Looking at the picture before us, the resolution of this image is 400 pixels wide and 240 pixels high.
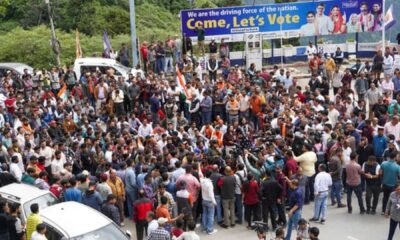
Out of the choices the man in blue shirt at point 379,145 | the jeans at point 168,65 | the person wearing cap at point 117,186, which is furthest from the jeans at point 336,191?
the jeans at point 168,65

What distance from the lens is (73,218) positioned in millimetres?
11055

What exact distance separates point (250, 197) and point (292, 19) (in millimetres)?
18582

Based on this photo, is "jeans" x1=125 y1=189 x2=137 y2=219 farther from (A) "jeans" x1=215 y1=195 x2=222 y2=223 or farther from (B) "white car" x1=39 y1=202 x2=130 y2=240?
(B) "white car" x1=39 y1=202 x2=130 y2=240

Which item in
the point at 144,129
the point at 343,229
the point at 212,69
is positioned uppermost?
the point at 212,69

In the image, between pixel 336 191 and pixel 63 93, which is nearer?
pixel 336 191

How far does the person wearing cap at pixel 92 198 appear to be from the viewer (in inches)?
510

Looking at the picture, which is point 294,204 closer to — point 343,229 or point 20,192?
point 343,229

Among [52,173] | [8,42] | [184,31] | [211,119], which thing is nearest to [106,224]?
[52,173]

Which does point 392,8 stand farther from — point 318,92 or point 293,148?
point 293,148

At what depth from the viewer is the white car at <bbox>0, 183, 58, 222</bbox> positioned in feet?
40.2

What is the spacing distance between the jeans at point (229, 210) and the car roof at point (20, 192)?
4.03 meters

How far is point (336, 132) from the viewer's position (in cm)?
1582

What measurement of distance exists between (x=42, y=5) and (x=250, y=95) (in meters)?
31.7

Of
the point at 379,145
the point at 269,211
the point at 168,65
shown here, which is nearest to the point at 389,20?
the point at 168,65
